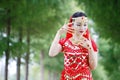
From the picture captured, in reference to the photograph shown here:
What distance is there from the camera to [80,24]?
3.23 metres

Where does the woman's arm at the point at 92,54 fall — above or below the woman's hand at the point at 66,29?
below

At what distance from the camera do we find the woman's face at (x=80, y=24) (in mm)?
3215

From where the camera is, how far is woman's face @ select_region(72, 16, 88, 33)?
3.21m

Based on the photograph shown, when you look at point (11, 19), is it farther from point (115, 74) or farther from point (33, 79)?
point (33, 79)

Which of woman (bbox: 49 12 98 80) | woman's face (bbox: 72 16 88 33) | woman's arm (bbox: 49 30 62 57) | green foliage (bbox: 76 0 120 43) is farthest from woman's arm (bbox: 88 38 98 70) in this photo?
green foliage (bbox: 76 0 120 43)

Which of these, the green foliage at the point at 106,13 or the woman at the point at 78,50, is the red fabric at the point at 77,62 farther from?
the green foliage at the point at 106,13

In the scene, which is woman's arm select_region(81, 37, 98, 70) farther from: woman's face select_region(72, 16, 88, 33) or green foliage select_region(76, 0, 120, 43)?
green foliage select_region(76, 0, 120, 43)

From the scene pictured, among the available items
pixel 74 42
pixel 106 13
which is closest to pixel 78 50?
pixel 74 42

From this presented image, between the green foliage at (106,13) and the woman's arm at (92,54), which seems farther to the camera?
the green foliage at (106,13)

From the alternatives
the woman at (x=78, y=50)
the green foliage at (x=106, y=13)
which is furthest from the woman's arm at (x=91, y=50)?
the green foliage at (x=106, y=13)

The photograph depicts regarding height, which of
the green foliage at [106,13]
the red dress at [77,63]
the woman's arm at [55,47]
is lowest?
the red dress at [77,63]

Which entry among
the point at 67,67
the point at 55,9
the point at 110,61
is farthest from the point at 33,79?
the point at 67,67

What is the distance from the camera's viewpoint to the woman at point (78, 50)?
125 inches

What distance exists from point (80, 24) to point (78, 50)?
23cm
